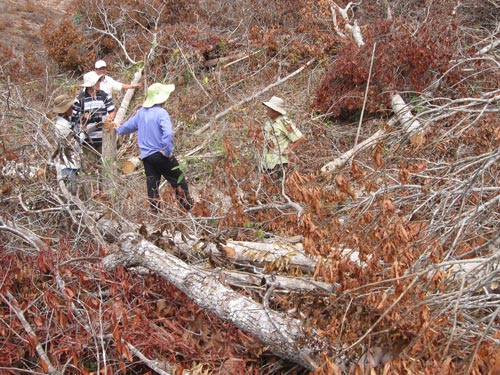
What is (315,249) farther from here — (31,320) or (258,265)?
(31,320)

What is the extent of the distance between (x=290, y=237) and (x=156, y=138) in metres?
1.97

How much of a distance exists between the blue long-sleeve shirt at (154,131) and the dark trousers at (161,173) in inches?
3.2

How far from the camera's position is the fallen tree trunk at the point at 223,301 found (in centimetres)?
332

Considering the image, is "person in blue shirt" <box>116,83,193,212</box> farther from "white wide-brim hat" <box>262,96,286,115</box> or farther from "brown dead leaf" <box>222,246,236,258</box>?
"brown dead leaf" <box>222,246,236,258</box>

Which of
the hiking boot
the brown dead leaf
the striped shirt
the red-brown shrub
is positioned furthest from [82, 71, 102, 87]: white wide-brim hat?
the red-brown shrub

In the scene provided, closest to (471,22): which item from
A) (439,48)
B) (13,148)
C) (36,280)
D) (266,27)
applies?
(439,48)

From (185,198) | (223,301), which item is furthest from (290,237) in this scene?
(185,198)

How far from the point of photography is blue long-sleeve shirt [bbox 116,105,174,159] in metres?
5.65

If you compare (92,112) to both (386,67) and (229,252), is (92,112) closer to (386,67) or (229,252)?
(229,252)

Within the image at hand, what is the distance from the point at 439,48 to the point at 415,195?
15.1 feet

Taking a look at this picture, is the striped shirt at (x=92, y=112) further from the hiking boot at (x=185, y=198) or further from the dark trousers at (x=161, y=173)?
the hiking boot at (x=185, y=198)

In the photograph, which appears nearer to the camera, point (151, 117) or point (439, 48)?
point (151, 117)

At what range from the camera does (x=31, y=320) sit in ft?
12.9

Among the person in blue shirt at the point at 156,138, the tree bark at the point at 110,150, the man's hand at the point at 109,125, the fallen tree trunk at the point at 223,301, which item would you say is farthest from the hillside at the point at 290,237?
the man's hand at the point at 109,125
